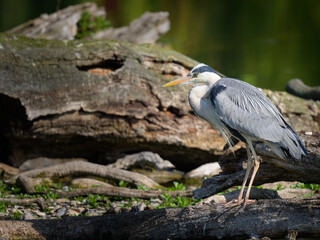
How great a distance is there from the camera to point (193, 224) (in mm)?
4410

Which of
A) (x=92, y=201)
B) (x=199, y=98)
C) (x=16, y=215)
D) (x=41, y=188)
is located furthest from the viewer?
(x=41, y=188)

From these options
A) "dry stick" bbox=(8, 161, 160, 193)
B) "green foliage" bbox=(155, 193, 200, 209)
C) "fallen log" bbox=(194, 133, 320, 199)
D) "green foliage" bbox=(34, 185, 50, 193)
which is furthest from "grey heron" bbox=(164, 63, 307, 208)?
"green foliage" bbox=(34, 185, 50, 193)

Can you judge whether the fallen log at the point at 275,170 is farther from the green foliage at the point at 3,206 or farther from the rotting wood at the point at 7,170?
the rotting wood at the point at 7,170

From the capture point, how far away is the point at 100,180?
274 inches

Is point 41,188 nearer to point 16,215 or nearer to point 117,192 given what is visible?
point 117,192

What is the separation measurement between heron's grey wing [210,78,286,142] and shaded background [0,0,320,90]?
7799 mm

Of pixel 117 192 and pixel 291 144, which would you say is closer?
pixel 291 144

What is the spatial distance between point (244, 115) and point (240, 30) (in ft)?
55.6

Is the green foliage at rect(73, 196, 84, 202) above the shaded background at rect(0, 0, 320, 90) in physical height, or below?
above

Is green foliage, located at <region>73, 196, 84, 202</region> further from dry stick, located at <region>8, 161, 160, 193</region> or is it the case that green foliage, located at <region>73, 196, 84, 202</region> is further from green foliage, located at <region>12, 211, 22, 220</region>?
green foliage, located at <region>12, 211, 22, 220</region>

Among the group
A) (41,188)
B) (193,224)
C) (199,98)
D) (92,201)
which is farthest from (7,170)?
(193,224)

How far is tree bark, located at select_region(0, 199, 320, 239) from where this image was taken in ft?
13.8

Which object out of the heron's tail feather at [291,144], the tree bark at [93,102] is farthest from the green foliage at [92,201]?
the heron's tail feather at [291,144]

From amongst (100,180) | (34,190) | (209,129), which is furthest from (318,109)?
(34,190)
